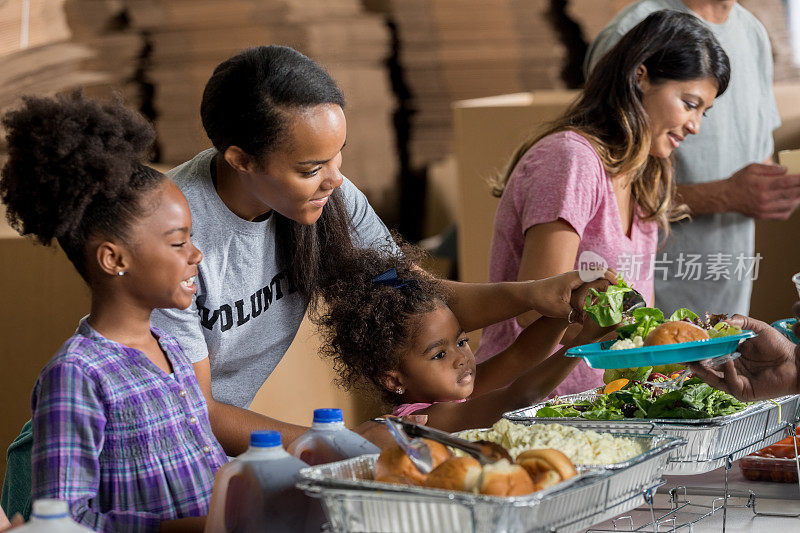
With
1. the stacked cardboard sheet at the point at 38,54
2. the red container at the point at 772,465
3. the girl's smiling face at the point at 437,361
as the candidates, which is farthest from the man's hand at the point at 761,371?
the stacked cardboard sheet at the point at 38,54

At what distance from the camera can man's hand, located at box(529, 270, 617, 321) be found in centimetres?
174

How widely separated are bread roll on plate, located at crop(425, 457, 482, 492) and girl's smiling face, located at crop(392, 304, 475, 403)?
2.47 feet

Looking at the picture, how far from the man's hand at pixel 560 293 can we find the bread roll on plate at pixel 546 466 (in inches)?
Result: 24.3

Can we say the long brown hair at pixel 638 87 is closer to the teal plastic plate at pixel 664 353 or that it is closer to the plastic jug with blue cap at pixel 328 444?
the teal plastic plate at pixel 664 353

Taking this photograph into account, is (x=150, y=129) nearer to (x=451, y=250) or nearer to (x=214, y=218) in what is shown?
(x=214, y=218)

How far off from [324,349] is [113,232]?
0.74 meters

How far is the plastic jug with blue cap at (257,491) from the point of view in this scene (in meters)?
1.12

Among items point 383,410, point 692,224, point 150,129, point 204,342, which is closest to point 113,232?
point 150,129

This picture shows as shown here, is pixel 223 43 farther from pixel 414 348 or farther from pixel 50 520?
pixel 50 520

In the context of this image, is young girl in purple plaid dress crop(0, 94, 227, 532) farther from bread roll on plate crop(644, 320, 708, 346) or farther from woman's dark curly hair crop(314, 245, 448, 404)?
bread roll on plate crop(644, 320, 708, 346)

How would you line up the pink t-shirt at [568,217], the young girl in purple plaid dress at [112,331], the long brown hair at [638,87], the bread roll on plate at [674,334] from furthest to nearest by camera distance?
the long brown hair at [638,87] < the pink t-shirt at [568,217] < the bread roll on plate at [674,334] < the young girl in purple plaid dress at [112,331]

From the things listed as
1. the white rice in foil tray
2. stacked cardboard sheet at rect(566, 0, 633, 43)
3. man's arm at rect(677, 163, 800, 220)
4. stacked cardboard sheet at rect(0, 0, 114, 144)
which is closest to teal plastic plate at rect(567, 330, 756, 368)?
the white rice in foil tray

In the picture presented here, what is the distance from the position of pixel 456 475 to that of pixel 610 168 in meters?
1.29

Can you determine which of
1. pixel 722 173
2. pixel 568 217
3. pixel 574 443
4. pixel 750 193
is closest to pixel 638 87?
pixel 568 217
